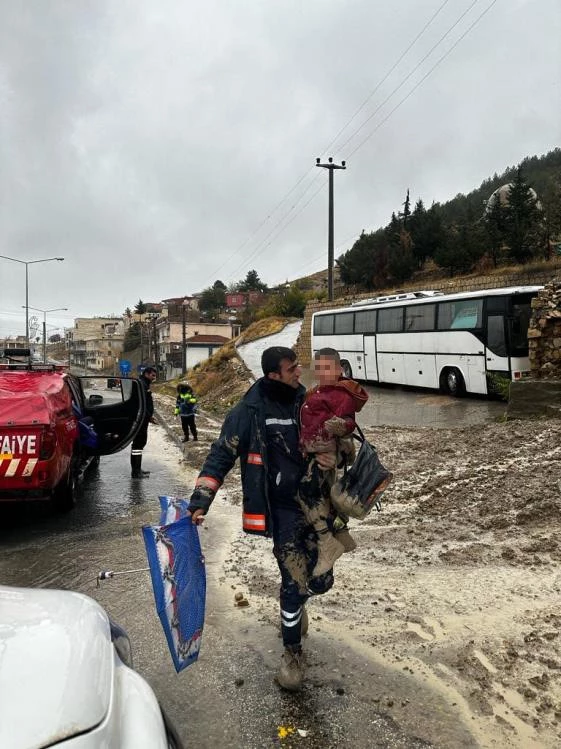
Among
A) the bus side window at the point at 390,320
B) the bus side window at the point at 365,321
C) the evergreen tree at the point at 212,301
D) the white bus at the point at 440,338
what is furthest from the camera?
the evergreen tree at the point at 212,301

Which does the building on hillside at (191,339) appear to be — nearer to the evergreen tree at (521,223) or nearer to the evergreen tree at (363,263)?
the evergreen tree at (363,263)

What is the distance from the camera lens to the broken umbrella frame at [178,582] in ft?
9.33

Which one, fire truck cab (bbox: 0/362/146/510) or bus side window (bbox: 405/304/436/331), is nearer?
fire truck cab (bbox: 0/362/146/510)

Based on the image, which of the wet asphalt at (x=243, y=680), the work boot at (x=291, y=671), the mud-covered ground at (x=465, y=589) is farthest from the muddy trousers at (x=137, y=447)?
the work boot at (x=291, y=671)

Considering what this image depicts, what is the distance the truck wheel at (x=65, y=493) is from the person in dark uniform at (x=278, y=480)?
3.92 m

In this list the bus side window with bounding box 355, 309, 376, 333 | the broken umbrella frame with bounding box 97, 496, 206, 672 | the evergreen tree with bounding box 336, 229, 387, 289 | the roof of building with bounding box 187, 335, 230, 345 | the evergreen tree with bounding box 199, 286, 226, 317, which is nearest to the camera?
the broken umbrella frame with bounding box 97, 496, 206, 672

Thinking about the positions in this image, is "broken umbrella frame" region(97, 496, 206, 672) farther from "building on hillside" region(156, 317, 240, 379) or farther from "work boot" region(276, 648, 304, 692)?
"building on hillside" region(156, 317, 240, 379)

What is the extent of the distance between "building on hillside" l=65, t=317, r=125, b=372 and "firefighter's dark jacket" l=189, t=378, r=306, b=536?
88480mm

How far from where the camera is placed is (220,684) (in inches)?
125

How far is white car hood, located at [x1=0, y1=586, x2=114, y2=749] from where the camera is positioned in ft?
5.10

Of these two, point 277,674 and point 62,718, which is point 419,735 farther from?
point 62,718

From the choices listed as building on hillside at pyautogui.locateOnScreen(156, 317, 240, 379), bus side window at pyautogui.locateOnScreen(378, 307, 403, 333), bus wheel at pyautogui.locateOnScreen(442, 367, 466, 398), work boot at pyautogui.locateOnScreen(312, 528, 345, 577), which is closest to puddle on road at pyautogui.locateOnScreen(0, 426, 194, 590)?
work boot at pyautogui.locateOnScreen(312, 528, 345, 577)

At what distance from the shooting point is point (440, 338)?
52.6 feet

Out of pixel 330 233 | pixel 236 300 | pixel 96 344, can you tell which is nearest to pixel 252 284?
pixel 236 300
